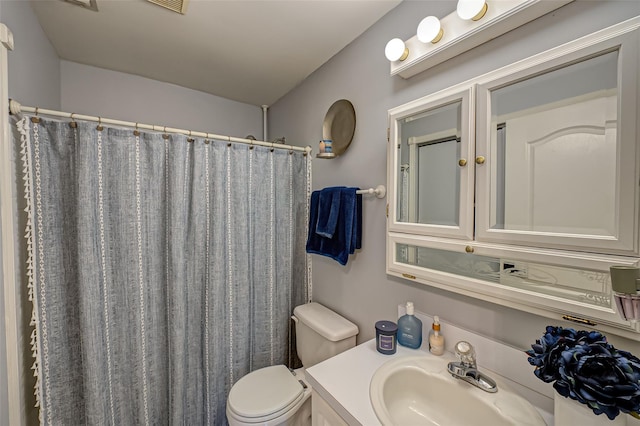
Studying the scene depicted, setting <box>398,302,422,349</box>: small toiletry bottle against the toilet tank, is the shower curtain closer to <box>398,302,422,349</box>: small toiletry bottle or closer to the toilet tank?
the toilet tank

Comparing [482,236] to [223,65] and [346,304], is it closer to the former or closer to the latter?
[346,304]

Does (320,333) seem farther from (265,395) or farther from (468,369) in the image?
(468,369)

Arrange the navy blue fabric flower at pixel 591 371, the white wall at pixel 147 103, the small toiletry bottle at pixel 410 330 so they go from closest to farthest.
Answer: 1. the navy blue fabric flower at pixel 591 371
2. the small toiletry bottle at pixel 410 330
3. the white wall at pixel 147 103

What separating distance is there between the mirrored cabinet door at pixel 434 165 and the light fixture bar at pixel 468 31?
16cm

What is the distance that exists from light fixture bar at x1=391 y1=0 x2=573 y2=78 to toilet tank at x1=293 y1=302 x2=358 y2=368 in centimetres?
131

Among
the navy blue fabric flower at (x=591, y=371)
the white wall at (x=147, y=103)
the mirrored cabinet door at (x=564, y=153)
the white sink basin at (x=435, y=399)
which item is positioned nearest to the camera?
the navy blue fabric flower at (x=591, y=371)

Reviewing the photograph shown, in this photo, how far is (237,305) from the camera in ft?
5.11

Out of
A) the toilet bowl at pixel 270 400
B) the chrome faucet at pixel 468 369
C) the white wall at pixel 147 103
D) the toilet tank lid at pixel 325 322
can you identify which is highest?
Answer: the white wall at pixel 147 103

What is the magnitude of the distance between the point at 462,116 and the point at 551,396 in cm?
93

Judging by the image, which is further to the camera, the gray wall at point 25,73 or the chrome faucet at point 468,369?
the gray wall at point 25,73

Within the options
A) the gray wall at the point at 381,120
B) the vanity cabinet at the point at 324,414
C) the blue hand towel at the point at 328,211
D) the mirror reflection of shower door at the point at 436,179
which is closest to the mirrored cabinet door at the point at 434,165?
the mirror reflection of shower door at the point at 436,179

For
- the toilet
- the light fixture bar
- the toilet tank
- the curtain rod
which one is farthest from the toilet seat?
the light fixture bar

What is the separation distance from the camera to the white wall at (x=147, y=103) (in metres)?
1.73

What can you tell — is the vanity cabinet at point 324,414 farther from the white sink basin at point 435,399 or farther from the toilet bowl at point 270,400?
the toilet bowl at point 270,400
